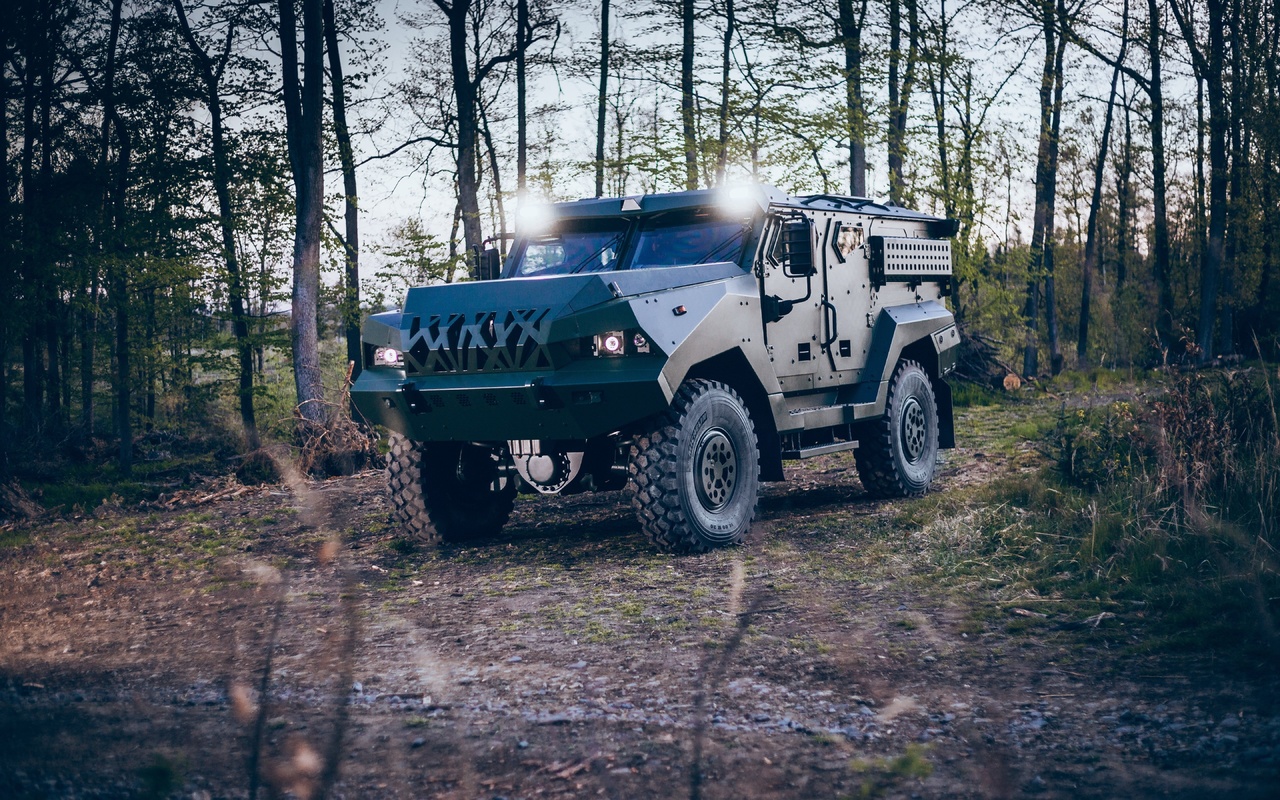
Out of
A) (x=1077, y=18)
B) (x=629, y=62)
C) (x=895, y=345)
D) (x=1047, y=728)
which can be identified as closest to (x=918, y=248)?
(x=895, y=345)

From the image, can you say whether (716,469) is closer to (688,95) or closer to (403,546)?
(403,546)

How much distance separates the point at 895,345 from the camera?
9188 millimetres

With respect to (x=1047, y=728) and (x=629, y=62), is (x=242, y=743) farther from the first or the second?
(x=629, y=62)

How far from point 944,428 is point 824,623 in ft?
18.4

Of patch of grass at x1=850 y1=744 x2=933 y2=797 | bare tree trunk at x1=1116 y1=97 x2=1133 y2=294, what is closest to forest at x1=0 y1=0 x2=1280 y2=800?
patch of grass at x1=850 y1=744 x2=933 y2=797

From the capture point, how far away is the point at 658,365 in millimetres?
6348

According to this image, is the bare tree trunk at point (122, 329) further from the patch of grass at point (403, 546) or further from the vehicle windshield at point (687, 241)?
the vehicle windshield at point (687, 241)

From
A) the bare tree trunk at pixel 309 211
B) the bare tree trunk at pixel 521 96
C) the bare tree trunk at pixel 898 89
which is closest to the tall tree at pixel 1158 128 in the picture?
the bare tree trunk at pixel 898 89

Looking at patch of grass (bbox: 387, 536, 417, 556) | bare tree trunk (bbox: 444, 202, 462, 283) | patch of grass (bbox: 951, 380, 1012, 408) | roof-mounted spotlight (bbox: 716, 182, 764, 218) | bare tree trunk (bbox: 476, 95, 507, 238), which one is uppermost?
bare tree trunk (bbox: 476, 95, 507, 238)

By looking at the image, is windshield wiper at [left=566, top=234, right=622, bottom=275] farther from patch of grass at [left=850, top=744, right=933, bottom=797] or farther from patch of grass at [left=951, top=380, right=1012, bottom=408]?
patch of grass at [left=951, top=380, right=1012, bottom=408]

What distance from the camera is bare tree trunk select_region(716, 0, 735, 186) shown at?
17.6 m

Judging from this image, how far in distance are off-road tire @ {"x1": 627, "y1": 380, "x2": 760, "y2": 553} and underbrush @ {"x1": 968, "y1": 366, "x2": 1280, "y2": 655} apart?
154 centimetres

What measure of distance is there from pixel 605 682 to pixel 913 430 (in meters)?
5.87

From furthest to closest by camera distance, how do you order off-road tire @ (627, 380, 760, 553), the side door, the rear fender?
1. the rear fender
2. the side door
3. off-road tire @ (627, 380, 760, 553)
